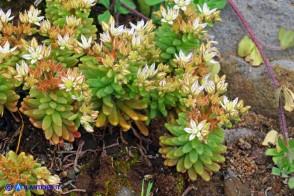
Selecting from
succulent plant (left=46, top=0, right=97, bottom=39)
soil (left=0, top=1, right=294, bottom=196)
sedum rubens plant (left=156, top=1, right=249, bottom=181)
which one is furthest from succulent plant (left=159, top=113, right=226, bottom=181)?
succulent plant (left=46, top=0, right=97, bottom=39)

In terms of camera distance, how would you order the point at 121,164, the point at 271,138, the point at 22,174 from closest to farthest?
the point at 22,174 < the point at 121,164 < the point at 271,138

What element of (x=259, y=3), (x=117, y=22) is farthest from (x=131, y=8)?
(x=259, y=3)

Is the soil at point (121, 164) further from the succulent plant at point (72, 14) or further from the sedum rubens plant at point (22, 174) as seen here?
the succulent plant at point (72, 14)

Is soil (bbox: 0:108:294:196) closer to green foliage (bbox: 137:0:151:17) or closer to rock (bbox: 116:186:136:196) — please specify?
rock (bbox: 116:186:136:196)

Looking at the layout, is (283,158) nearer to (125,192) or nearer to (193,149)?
(193,149)

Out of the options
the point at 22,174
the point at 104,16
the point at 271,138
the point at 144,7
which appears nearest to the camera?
the point at 22,174

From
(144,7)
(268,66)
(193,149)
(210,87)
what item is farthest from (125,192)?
(144,7)

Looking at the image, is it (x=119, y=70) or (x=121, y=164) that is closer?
(x=119, y=70)

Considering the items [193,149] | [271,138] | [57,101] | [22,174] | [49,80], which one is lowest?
[271,138]

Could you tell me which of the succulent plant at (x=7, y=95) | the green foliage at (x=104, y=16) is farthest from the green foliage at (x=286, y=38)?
the succulent plant at (x=7, y=95)
